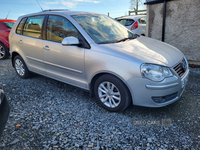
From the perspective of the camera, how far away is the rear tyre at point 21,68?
4545 millimetres

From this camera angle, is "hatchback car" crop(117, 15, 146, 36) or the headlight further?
"hatchback car" crop(117, 15, 146, 36)

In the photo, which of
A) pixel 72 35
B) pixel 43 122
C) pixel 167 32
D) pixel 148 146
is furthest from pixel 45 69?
pixel 167 32

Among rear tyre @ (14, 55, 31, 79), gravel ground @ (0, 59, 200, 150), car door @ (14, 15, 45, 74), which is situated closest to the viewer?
gravel ground @ (0, 59, 200, 150)

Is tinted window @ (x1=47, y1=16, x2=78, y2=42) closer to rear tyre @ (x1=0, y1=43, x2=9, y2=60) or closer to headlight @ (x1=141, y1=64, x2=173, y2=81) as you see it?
headlight @ (x1=141, y1=64, x2=173, y2=81)

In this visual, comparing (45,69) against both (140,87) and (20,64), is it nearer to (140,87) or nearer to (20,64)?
(20,64)

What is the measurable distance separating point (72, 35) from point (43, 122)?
164cm

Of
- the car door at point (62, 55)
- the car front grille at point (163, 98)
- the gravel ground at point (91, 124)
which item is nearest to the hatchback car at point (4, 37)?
the gravel ground at point (91, 124)

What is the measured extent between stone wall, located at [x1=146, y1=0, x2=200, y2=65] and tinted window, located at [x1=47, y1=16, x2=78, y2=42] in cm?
386

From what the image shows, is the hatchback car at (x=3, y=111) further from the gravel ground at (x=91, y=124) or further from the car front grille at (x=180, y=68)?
the car front grille at (x=180, y=68)

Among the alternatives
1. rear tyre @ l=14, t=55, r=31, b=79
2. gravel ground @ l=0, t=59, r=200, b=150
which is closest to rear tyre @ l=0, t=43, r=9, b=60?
rear tyre @ l=14, t=55, r=31, b=79

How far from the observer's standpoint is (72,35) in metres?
3.31

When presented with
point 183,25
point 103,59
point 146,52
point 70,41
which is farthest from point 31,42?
point 183,25

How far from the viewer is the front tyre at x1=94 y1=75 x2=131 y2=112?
9.18 feet

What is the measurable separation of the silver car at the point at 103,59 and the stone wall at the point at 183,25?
2.57m
